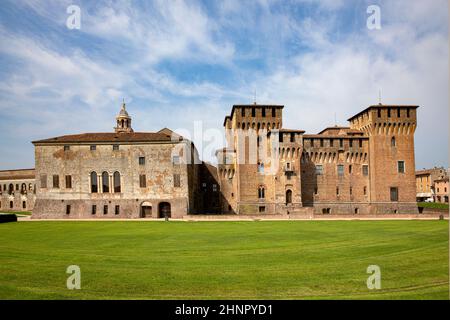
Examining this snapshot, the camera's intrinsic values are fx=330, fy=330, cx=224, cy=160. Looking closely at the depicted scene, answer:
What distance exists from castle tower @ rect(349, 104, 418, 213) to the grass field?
31.8 meters

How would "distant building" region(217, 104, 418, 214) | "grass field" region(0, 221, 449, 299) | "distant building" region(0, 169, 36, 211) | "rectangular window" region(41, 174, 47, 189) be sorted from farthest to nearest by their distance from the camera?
"distant building" region(0, 169, 36, 211)
"distant building" region(217, 104, 418, 214)
"rectangular window" region(41, 174, 47, 189)
"grass field" region(0, 221, 449, 299)

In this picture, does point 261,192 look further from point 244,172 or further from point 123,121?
point 123,121

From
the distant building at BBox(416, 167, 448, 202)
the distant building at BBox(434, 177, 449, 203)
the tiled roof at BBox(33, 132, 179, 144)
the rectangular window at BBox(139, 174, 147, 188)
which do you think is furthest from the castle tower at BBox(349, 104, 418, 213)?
the distant building at BBox(416, 167, 448, 202)

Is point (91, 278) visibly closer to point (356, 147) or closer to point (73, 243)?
point (73, 243)

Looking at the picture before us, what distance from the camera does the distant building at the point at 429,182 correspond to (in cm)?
8384

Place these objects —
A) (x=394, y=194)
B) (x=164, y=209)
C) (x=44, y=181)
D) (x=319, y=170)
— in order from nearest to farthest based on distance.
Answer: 1. (x=164, y=209)
2. (x=44, y=181)
3. (x=394, y=194)
4. (x=319, y=170)

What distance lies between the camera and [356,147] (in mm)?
49312

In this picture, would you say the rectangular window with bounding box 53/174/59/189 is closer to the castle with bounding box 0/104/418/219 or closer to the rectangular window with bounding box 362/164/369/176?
the castle with bounding box 0/104/418/219

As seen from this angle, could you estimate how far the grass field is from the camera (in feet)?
28.5

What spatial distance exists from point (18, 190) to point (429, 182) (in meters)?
98.2

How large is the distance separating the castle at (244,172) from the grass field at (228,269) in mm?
24880

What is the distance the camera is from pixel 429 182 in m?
86.2

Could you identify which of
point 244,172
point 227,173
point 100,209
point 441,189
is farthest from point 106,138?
point 441,189
